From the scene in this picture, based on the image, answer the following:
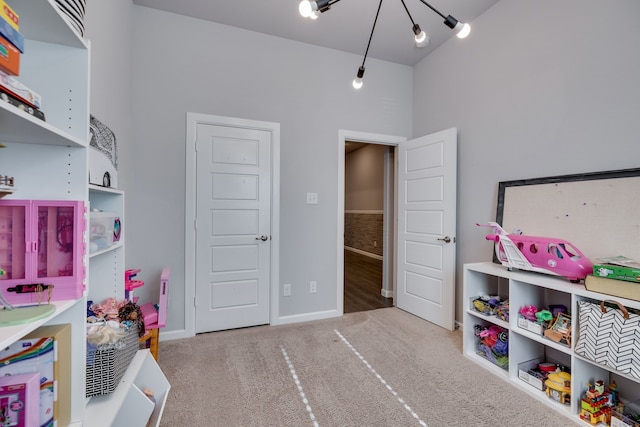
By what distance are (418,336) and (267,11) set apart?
11.0 feet

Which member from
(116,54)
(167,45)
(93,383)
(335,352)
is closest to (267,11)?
(167,45)

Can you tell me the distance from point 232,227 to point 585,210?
2814 mm

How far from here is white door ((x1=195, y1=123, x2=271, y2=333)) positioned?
2.66m

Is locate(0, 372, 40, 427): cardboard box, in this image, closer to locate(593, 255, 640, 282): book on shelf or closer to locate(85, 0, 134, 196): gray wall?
locate(85, 0, 134, 196): gray wall

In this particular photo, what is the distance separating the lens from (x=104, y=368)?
40.5 inches

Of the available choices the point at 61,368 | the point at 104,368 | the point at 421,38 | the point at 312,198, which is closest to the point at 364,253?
the point at 312,198

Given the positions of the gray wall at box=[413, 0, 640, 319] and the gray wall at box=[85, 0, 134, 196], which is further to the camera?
the gray wall at box=[413, 0, 640, 319]

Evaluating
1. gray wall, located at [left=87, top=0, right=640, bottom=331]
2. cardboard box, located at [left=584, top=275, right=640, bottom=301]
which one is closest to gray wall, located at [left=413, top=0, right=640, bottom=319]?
gray wall, located at [left=87, top=0, right=640, bottom=331]

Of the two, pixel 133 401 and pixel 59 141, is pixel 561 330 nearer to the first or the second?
pixel 133 401

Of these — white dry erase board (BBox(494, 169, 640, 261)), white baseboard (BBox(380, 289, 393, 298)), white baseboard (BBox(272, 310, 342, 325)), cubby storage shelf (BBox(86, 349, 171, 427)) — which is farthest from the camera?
white baseboard (BBox(380, 289, 393, 298))

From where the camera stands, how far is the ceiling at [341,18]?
95.6 inches

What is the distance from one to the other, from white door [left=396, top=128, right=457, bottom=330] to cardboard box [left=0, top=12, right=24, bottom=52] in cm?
288

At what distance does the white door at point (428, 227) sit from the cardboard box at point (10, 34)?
2.88 m

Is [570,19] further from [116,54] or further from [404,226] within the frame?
[116,54]
